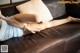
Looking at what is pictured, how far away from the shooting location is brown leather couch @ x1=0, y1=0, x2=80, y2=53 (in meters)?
1.36

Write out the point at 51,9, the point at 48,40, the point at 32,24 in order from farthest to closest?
the point at 51,9, the point at 32,24, the point at 48,40

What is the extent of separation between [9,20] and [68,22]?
2.93 feet

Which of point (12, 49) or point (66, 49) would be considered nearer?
point (12, 49)

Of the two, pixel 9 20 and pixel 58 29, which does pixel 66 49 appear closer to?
pixel 58 29

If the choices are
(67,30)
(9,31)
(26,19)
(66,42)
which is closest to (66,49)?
(66,42)

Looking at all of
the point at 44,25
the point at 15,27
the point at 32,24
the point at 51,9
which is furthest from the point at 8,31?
the point at 51,9

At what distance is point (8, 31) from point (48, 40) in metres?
0.47

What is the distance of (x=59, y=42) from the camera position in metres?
1.52

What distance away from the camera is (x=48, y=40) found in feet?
4.86

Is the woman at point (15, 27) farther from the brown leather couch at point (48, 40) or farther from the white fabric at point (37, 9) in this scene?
the white fabric at point (37, 9)

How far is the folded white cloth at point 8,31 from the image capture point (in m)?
1.44

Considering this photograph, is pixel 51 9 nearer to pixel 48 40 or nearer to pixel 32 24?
pixel 32 24

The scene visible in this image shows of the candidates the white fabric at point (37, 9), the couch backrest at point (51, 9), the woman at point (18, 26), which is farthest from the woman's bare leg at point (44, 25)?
the couch backrest at point (51, 9)

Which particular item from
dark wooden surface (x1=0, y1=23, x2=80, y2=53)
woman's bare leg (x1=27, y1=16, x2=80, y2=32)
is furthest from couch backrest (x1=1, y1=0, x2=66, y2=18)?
dark wooden surface (x1=0, y1=23, x2=80, y2=53)
